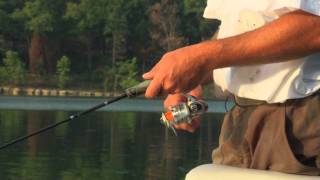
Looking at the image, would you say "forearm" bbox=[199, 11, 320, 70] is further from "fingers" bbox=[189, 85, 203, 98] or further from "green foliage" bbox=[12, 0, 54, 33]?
"green foliage" bbox=[12, 0, 54, 33]

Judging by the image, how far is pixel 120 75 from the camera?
76.4m

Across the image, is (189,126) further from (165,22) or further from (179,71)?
(165,22)

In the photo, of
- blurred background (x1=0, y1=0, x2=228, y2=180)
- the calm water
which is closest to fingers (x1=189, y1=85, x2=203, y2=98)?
the calm water

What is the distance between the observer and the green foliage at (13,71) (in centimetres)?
7149

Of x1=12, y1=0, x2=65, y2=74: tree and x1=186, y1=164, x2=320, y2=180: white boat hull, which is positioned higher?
x1=12, y1=0, x2=65, y2=74: tree

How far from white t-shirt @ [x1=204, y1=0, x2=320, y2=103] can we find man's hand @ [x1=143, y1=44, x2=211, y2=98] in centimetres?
19

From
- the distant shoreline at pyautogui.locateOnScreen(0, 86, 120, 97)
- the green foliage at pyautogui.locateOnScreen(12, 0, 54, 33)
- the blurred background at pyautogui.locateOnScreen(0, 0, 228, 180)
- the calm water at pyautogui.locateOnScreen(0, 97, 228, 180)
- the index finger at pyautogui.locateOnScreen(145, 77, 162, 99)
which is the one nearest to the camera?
the index finger at pyautogui.locateOnScreen(145, 77, 162, 99)

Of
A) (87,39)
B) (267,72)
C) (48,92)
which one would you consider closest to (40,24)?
(48,92)

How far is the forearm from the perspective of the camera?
86.5 inches

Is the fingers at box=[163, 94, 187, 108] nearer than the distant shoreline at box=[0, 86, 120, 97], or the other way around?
the fingers at box=[163, 94, 187, 108]

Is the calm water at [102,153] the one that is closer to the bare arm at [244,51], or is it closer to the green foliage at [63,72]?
the bare arm at [244,51]

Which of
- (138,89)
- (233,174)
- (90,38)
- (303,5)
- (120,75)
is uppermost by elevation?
(90,38)

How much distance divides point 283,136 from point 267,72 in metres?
0.19

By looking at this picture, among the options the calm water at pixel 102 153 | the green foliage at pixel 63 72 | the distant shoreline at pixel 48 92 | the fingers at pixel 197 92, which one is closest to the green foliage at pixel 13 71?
the distant shoreline at pixel 48 92
